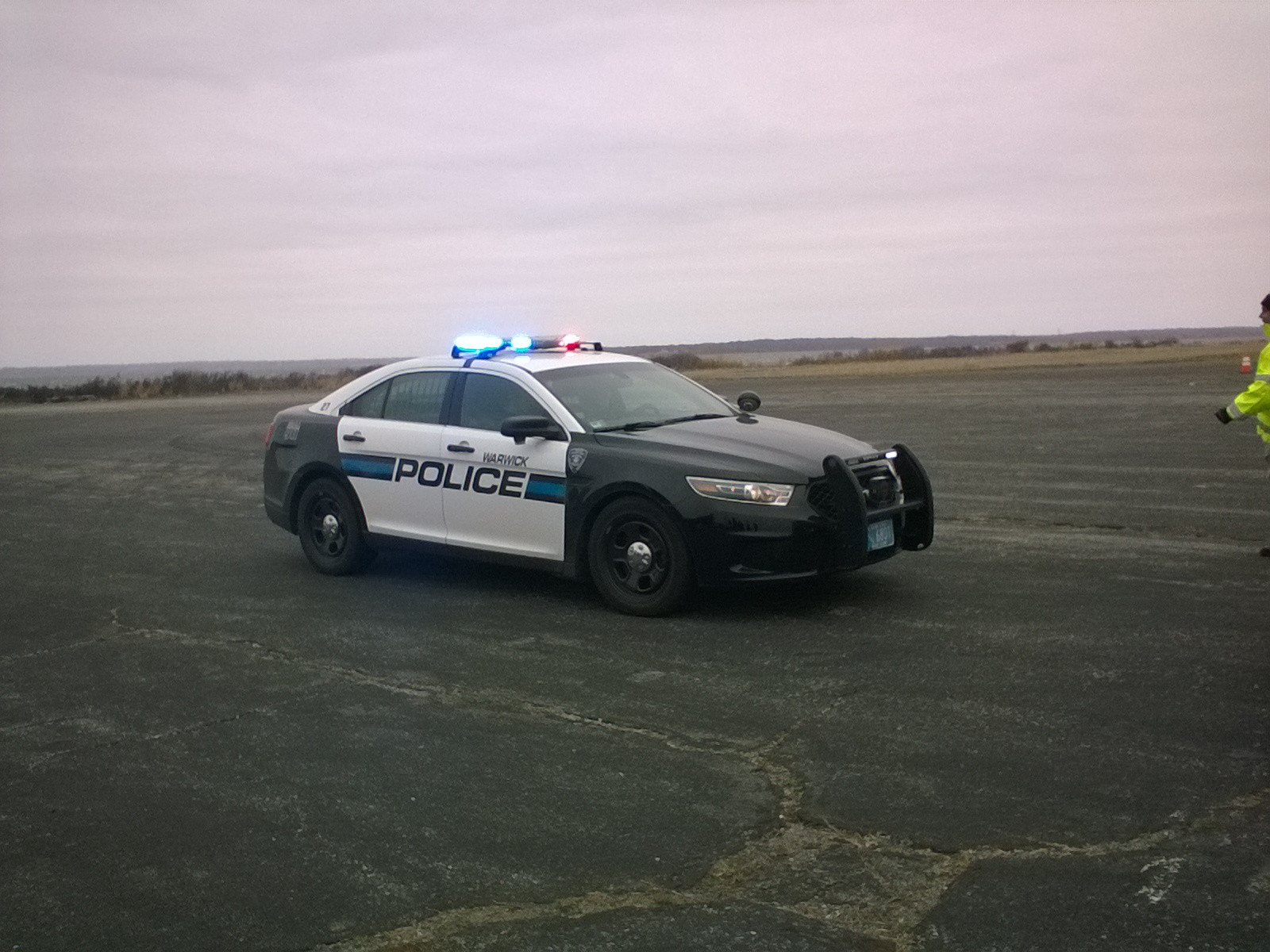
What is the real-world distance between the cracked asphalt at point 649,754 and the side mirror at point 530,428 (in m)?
1.13

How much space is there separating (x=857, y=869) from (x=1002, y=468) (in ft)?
38.2

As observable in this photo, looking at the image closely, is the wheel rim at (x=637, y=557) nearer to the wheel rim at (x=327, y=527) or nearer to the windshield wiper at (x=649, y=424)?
the windshield wiper at (x=649, y=424)

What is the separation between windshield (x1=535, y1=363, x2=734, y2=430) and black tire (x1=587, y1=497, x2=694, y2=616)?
2.53 feet

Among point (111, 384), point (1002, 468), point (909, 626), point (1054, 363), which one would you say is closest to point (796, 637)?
point (909, 626)

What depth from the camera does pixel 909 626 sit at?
794 cm

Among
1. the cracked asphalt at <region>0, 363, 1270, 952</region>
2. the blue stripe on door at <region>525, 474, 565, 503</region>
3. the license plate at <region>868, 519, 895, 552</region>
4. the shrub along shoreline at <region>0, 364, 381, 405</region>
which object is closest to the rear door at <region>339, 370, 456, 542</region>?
the cracked asphalt at <region>0, 363, 1270, 952</region>

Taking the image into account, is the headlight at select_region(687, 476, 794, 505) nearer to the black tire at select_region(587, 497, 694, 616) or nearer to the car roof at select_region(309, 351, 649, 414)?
the black tire at select_region(587, 497, 694, 616)

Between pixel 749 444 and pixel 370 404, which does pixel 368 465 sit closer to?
pixel 370 404

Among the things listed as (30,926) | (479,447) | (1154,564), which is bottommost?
(30,926)

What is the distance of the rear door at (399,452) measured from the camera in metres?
9.62

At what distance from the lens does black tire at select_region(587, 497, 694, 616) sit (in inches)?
327

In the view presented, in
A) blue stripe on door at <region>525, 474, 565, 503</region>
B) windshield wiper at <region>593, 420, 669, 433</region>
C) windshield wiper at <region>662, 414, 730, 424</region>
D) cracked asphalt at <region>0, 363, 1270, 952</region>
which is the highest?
windshield wiper at <region>662, 414, 730, 424</region>

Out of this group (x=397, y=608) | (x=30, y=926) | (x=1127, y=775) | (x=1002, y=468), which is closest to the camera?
(x=30, y=926)

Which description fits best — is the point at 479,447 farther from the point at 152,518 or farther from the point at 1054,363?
the point at 1054,363
